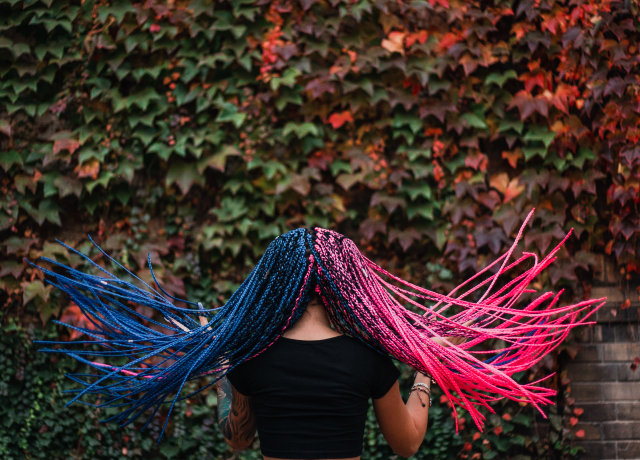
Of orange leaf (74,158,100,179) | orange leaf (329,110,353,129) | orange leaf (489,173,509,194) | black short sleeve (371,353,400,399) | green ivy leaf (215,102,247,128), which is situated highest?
green ivy leaf (215,102,247,128)

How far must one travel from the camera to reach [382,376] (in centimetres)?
173

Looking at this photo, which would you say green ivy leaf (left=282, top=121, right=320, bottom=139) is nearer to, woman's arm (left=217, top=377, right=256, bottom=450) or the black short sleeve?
woman's arm (left=217, top=377, right=256, bottom=450)

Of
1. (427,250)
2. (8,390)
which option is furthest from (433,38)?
(8,390)

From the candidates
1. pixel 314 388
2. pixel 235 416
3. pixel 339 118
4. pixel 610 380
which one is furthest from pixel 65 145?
pixel 610 380

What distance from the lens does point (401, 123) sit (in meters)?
3.85

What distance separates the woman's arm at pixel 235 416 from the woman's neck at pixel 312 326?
0.29 metres

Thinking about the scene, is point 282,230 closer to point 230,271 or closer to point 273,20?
point 230,271

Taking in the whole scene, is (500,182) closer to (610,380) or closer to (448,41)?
(448,41)

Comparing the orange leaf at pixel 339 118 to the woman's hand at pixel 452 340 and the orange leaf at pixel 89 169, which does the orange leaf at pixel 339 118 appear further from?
the woman's hand at pixel 452 340

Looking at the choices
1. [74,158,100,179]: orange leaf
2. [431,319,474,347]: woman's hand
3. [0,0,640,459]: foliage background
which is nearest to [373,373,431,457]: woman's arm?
[431,319,474,347]: woman's hand

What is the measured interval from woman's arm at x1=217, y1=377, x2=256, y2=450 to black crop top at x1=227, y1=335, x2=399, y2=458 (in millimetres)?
155

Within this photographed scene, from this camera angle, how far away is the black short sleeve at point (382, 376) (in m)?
1.72

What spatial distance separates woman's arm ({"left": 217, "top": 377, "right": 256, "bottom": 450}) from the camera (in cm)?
187

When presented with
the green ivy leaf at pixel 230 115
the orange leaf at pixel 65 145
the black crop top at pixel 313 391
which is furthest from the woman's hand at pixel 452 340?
the orange leaf at pixel 65 145
